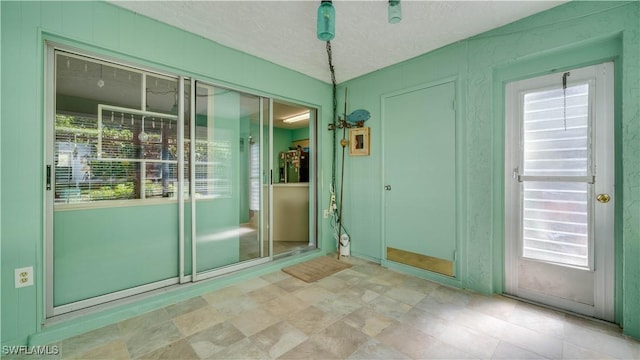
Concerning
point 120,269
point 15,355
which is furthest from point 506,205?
point 15,355

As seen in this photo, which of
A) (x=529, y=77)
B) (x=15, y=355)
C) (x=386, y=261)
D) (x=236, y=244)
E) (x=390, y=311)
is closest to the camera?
(x=15, y=355)

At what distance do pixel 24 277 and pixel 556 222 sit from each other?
418 cm

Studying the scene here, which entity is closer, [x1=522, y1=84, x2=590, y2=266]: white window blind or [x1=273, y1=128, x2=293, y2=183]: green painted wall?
[x1=522, y1=84, x2=590, y2=266]: white window blind

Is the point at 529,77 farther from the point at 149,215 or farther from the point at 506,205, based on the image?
the point at 149,215

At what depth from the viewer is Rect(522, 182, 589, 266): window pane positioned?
2.11 meters

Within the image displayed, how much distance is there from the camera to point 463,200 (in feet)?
8.77

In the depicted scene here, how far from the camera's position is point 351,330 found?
1930 millimetres

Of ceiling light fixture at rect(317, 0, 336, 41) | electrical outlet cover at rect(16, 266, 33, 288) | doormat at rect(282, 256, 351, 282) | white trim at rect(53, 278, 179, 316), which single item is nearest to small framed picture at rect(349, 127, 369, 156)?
doormat at rect(282, 256, 351, 282)

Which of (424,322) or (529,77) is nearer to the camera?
(424,322)

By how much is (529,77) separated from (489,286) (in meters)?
2.03

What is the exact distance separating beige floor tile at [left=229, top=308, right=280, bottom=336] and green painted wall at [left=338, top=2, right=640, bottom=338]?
5.93 feet

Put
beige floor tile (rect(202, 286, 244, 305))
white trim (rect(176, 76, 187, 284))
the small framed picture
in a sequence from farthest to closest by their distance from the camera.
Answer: the small framed picture, white trim (rect(176, 76, 187, 284)), beige floor tile (rect(202, 286, 244, 305))

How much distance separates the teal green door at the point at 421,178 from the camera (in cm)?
278

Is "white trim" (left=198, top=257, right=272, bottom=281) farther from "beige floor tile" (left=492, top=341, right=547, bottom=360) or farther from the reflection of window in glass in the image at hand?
"beige floor tile" (left=492, top=341, right=547, bottom=360)
